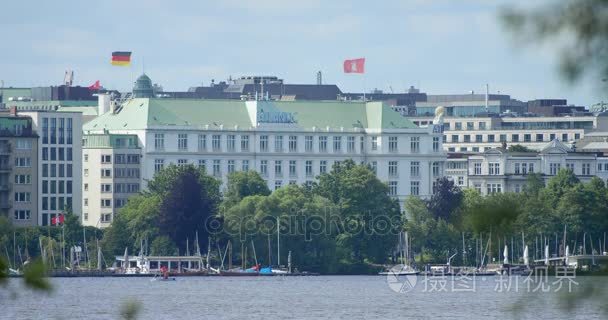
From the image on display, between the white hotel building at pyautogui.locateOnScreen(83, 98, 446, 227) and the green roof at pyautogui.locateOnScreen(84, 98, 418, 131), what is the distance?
85 millimetres

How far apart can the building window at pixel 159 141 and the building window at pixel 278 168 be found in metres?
11.3

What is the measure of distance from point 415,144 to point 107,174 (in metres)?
31.7

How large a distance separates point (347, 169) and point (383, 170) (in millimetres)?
28626

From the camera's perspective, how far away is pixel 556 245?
500ft

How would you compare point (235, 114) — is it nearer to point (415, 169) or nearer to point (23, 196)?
point (415, 169)

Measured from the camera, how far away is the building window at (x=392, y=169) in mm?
186875

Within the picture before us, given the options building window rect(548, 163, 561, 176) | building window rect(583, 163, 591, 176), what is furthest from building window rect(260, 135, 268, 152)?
building window rect(583, 163, 591, 176)

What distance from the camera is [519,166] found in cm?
19475

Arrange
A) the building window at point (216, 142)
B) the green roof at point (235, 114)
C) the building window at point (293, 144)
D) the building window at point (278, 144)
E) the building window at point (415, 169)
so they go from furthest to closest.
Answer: the building window at point (415, 169), the building window at point (293, 144), the building window at point (278, 144), the building window at point (216, 142), the green roof at point (235, 114)

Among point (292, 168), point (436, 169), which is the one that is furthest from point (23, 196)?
point (436, 169)

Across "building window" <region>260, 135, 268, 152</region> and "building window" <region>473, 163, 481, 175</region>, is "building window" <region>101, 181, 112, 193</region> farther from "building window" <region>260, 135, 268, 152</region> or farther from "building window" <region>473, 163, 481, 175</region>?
"building window" <region>473, 163, 481, 175</region>

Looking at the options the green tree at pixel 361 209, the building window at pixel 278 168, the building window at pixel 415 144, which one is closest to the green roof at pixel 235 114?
the building window at pixel 415 144

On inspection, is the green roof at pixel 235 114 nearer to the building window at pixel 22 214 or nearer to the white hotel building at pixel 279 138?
the white hotel building at pixel 279 138

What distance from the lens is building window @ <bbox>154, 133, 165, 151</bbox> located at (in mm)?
176875
